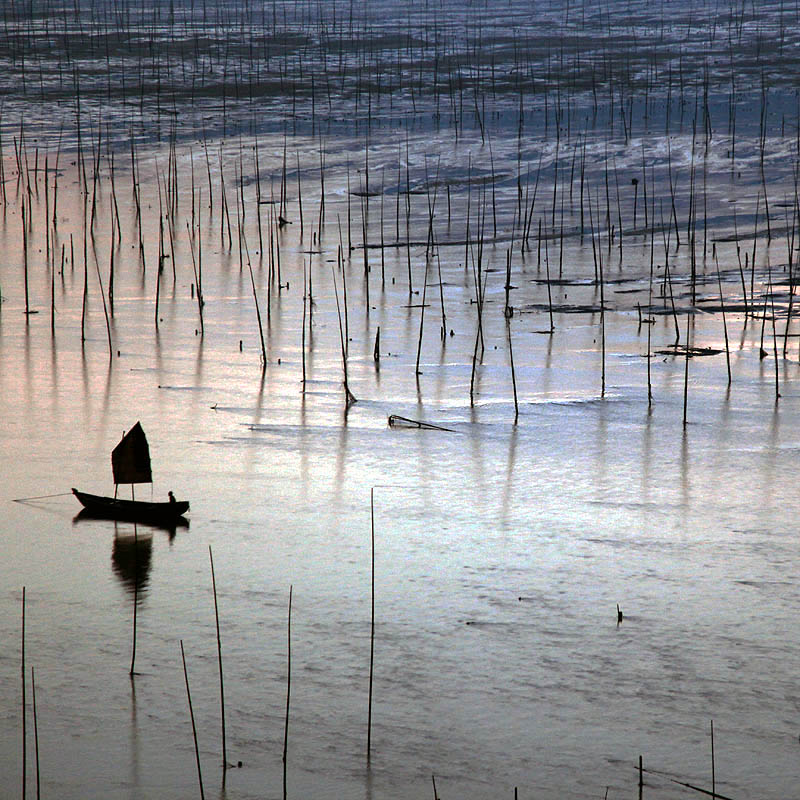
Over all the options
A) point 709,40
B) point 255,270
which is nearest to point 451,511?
point 255,270

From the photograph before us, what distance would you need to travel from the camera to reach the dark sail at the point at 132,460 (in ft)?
A: 9.27

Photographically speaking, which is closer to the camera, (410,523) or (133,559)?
(133,559)

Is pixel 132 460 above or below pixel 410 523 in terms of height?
above

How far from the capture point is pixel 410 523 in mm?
2883

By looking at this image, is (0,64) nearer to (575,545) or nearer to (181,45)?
(181,45)

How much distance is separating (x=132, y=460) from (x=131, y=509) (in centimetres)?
12

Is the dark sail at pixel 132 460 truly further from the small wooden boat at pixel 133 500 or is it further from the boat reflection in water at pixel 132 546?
the boat reflection in water at pixel 132 546

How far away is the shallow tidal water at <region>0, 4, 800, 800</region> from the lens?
1.97 metres

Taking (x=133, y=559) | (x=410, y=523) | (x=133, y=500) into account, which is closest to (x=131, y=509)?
(x=133, y=500)

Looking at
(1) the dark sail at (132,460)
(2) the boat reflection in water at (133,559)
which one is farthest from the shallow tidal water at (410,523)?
(1) the dark sail at (132,460)

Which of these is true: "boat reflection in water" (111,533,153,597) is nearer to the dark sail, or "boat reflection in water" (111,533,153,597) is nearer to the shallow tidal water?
the shallow tidal water

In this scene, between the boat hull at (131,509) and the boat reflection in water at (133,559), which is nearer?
the boat reflection in water at (133,559)

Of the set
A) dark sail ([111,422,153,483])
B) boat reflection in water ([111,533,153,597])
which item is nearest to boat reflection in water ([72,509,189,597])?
boat reflection in water ([111,533,153,597])

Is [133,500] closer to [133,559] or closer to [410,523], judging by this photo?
[133,559]
